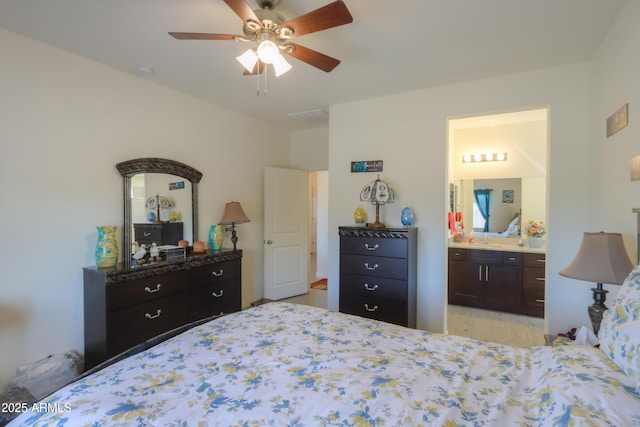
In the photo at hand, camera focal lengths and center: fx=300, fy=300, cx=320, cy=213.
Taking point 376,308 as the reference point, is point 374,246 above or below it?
above

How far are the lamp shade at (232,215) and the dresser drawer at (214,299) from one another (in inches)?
27.8

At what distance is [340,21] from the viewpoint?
5.02 ft

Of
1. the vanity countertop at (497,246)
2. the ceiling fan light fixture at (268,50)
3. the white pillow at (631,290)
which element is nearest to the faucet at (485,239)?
the vanity countertop at (497,246)

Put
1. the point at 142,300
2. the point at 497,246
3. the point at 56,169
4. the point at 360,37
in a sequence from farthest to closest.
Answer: the point at 497,246
the point at 142,300
the point at 56,169
the point at 360,37

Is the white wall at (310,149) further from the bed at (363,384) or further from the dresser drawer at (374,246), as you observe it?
the bed at (363,384)

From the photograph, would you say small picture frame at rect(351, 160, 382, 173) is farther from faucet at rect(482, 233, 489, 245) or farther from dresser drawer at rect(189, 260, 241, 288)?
faucet at rect(482, 233, 489, 245)

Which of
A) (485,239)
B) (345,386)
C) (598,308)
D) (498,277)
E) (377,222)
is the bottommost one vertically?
(498,277)

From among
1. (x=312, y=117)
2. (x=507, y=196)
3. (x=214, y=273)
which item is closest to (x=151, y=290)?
(x=214, y=273)

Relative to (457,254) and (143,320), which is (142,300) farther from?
(457,254)

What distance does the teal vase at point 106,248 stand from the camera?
245 cm

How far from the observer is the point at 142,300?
2459mm

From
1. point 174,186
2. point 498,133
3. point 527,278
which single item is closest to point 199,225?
point 174,186

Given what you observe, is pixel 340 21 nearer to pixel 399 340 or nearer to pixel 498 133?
pixel 399 340

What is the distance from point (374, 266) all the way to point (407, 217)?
0.62 metres
